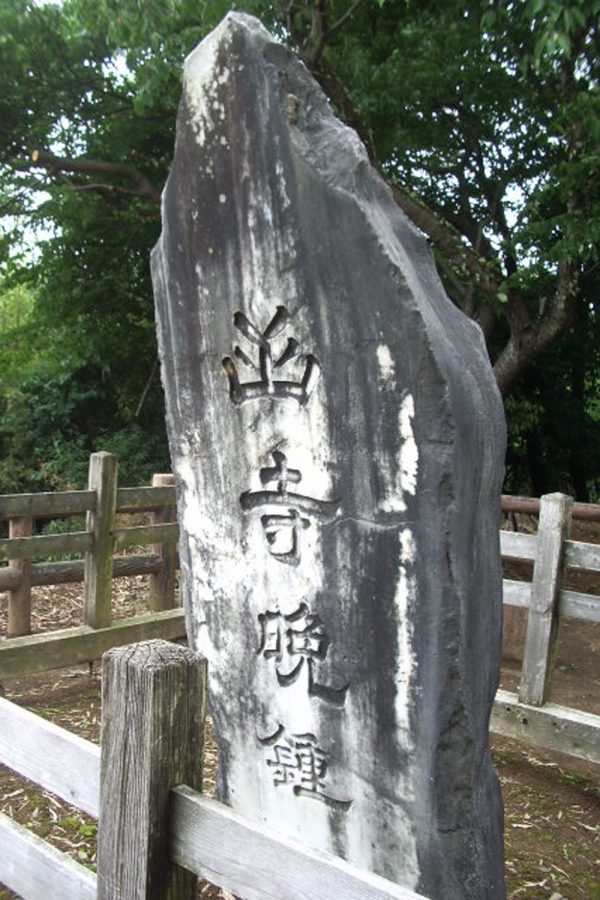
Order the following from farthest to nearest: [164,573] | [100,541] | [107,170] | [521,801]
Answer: [107,170] < [164,573] < [100,541] < [521,801]

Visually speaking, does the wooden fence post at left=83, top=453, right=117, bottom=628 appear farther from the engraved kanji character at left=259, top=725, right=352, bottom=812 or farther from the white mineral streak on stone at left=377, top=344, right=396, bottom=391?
the white mineral streak on stone at left=377, top=344, right=396, bottom=391

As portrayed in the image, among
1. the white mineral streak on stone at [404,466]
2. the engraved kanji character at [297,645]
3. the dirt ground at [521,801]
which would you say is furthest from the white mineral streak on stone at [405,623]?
the dirt ground at [521,801]

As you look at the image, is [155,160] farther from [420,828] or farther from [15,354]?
[420,828]

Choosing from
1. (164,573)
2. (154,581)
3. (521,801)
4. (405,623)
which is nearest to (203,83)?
(405,623)

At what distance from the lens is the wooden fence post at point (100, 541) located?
5777 mm

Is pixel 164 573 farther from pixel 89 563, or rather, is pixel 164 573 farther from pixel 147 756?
pixel 147 756

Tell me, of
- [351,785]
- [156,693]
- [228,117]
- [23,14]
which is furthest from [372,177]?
[23,14]

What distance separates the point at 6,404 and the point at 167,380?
10.1m

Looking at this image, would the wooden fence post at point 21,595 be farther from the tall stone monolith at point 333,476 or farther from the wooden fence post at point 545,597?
the wooden fence post at point 545,597

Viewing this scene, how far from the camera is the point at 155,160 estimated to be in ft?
34.8

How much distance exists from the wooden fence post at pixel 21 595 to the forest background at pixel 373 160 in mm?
4155

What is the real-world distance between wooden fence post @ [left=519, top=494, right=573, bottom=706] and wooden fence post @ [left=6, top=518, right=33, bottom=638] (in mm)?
3447

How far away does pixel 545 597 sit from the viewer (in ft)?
16.3

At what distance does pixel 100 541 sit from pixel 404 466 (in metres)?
3.43
